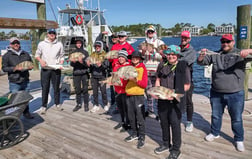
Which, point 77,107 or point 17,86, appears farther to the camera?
point 77,107

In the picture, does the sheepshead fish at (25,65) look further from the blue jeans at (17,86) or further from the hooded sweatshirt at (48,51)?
the hooded sweatshirt at (48,51)

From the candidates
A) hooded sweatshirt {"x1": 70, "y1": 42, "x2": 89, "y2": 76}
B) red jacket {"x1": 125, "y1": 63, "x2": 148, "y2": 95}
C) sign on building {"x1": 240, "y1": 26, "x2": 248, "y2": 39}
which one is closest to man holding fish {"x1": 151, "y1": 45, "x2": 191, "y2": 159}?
red jacket {"x1": 125, "y1": 63, "x2": 148, "y2": 95}

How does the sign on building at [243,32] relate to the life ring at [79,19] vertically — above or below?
below

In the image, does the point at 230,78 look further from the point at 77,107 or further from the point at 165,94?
the point at 77,107

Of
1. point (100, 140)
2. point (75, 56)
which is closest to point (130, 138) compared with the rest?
point (100, 140)

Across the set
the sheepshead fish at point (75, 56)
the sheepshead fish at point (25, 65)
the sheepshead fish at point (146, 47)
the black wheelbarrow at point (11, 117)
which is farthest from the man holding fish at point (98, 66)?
the black wheelbarrow at point (11, 117)

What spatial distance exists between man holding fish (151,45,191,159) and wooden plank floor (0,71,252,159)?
47cm

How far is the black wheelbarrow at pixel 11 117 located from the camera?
11.9 ft

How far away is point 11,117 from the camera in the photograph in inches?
146

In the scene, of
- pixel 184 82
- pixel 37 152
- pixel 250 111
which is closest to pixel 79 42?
pixel 37 152

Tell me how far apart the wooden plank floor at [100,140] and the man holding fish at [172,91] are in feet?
1.55

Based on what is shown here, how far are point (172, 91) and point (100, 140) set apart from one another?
1899 millimetres

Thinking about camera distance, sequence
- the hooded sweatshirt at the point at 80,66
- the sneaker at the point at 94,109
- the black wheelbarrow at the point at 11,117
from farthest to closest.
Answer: the sneaker at the point at 94,109, the hooded sweatshirt at the point at 80,66, the black wheelbarrow at the point at 11,117

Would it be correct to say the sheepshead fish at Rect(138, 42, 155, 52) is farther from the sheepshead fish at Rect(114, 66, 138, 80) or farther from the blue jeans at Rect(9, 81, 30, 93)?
the blue jeans at Rect(9, 81, 30, 93)
